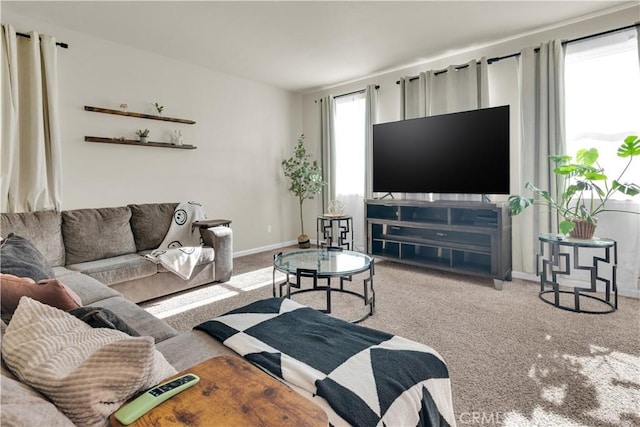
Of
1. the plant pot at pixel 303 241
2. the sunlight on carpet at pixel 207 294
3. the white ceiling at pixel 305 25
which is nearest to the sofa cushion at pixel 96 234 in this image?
the sunlight on carpet at pixel 207 294

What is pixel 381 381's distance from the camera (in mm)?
1038

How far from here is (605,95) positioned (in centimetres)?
297

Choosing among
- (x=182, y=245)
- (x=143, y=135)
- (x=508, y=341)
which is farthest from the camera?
(x=143, y=135)

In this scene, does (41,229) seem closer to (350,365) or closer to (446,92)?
(350,365)

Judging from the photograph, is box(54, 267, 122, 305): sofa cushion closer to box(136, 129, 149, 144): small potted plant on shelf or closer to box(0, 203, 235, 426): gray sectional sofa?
box(0, 203, 235, 426): gray sectional sofa

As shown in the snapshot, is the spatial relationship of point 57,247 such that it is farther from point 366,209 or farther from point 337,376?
point 366,209

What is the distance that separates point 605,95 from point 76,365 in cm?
405

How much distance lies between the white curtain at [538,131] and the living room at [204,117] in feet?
0.51

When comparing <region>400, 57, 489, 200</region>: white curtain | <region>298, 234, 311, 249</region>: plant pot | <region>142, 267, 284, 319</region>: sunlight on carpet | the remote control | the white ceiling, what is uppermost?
the white ceiling

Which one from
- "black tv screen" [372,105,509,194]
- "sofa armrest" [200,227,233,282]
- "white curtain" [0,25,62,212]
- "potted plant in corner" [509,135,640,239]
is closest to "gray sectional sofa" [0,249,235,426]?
"white curtain" [0,25,62,212]

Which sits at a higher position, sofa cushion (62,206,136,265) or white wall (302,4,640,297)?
white wall (302,4,640,297)

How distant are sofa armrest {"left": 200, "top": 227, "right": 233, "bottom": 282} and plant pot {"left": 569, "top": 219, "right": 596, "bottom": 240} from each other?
3.12 metres

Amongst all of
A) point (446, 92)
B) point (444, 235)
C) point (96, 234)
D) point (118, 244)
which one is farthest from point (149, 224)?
point (446, 92)

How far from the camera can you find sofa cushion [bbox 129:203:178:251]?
3281 millimetres
